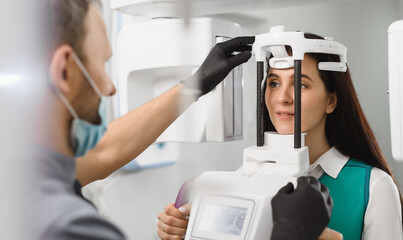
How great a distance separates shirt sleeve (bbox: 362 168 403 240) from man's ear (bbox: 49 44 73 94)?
753 mm

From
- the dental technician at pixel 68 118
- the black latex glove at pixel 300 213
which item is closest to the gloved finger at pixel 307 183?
the black latex glove at pixel 300 213

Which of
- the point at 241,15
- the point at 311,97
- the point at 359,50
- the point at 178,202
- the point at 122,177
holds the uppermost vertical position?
the point at 241,15

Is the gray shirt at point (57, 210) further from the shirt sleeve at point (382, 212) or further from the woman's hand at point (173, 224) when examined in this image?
the shirt sleeve at point (382, 212)

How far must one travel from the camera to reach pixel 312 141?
0.97 meters

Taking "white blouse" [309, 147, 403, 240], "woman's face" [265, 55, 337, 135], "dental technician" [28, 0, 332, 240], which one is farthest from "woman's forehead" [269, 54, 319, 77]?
"dental technician" [28, 0, 332, 240]

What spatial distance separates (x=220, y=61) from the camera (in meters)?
0.84

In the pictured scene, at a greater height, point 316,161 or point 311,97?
point 311,97

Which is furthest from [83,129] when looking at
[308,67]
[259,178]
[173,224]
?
[308,67]

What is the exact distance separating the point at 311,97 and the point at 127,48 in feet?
1.33

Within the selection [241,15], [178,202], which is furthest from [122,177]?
[241,15]

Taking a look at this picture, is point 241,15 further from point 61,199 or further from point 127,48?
point 61,199

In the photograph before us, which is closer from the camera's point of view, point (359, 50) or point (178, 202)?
point (178, 202)

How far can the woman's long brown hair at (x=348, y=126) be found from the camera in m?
0.95

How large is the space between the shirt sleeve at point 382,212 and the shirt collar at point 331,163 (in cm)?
7
